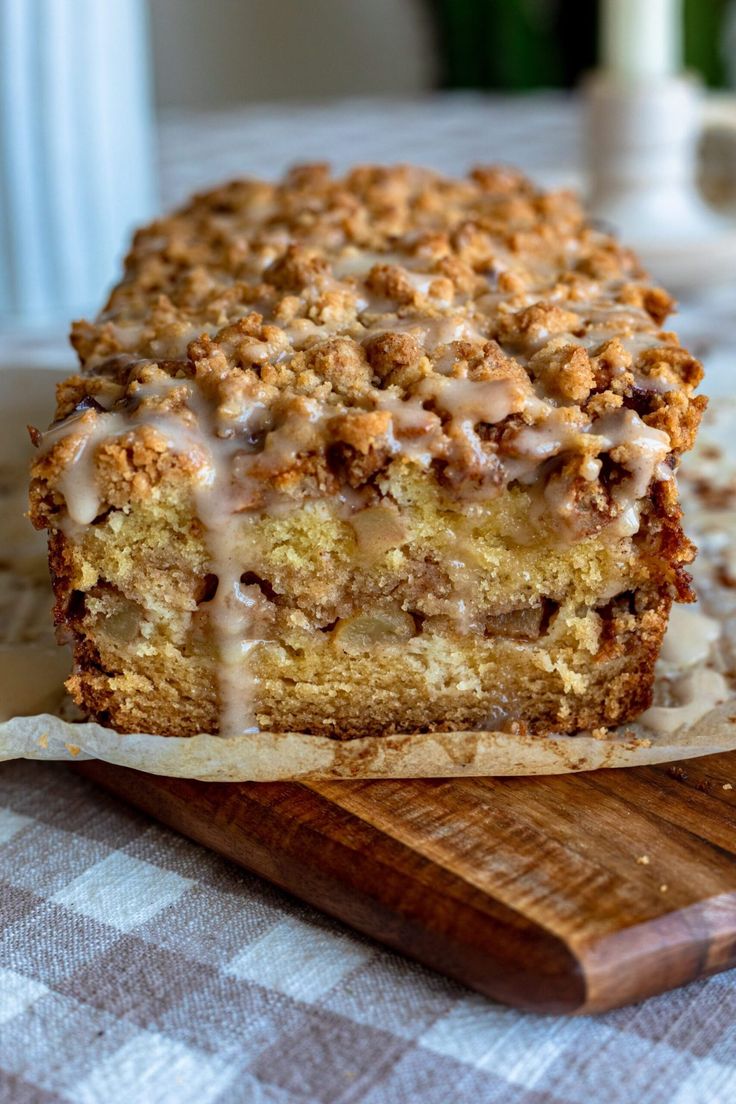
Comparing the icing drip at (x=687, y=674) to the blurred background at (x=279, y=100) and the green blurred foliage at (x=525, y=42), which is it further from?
the green blurred foliage at (x=525, y=42)

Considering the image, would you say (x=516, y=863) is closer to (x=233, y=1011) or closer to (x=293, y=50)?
(x=233, y=1011)

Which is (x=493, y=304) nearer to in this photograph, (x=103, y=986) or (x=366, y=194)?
(x=366, y=194)

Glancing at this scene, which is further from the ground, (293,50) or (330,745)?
(293,50)

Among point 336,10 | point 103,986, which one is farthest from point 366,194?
point 336,10

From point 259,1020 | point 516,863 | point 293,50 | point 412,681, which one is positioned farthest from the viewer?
point 293,50

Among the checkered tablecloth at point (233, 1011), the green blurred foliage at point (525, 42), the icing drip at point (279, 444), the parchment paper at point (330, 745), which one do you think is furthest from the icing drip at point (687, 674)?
the green blurred foliage at point (525, 42)

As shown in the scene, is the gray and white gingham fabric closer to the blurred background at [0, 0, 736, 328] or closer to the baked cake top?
the baked cake top

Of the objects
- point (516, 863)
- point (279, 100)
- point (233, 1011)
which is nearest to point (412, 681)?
point (516, 863)
